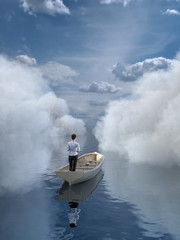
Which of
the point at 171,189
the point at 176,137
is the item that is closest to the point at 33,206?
the point at 171,189

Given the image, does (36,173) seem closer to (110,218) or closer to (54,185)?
(54,185)

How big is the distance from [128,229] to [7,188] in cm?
1224

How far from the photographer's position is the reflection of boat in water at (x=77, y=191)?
16.3 meters

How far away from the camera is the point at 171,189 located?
19016 millimetres

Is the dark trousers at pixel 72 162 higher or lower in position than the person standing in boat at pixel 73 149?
lower

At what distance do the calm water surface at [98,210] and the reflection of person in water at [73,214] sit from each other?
0.23 metres

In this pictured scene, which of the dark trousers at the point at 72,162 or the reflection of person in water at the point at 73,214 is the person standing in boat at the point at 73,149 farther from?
the reflection of person in water at the point at 73,214

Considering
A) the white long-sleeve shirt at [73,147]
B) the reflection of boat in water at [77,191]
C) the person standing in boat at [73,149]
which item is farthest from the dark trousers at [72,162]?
the reflection of boat in water at [77,191]

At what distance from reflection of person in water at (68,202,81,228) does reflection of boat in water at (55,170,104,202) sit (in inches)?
40.4

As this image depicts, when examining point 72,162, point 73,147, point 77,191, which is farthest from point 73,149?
point 77,191

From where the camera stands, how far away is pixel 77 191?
723 inches

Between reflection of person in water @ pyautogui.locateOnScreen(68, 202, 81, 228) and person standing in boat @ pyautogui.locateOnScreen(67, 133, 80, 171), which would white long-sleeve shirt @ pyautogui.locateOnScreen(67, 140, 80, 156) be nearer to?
person standing in boat @ pyautogui.locateOnScreen(67, 133, 80, 171)

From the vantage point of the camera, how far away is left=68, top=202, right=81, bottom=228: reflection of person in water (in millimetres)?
11688

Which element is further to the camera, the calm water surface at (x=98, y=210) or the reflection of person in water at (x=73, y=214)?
the reflection of person in water at (x=73, y=214)
